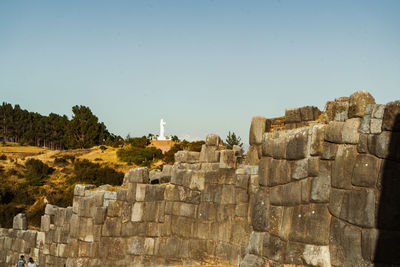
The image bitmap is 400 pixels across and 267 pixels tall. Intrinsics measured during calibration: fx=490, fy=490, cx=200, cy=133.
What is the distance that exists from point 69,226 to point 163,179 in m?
4.03

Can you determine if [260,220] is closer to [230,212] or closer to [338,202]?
[338,202]

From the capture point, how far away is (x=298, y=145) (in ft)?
27.0

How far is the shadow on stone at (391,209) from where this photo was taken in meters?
6.18

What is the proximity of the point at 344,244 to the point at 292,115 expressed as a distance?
3444 mm

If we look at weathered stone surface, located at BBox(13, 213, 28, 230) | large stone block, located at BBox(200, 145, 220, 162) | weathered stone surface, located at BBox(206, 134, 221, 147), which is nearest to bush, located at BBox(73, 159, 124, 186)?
weathered stone surface, located at BBox(13, 213, 28, 230)

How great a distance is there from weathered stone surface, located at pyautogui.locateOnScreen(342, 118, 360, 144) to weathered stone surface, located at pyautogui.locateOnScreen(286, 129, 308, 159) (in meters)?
A: 1.02

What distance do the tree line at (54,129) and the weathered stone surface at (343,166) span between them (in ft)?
163

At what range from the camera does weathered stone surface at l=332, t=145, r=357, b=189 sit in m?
6.89

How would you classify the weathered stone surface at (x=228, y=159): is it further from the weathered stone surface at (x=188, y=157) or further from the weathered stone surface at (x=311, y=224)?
the weathered stone surface at (x=311, y=224)

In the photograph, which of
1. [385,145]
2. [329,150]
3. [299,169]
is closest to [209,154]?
[299,169]

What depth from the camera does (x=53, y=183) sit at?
3894 centimetres

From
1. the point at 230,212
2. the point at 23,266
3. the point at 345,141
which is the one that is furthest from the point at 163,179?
the point at 345,141

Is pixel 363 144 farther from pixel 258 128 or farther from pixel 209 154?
pixel 209 154

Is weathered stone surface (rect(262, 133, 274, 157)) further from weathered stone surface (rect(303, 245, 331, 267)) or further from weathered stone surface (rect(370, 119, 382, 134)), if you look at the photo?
weathered stone surface (rect(370, 119, 382, 134))
